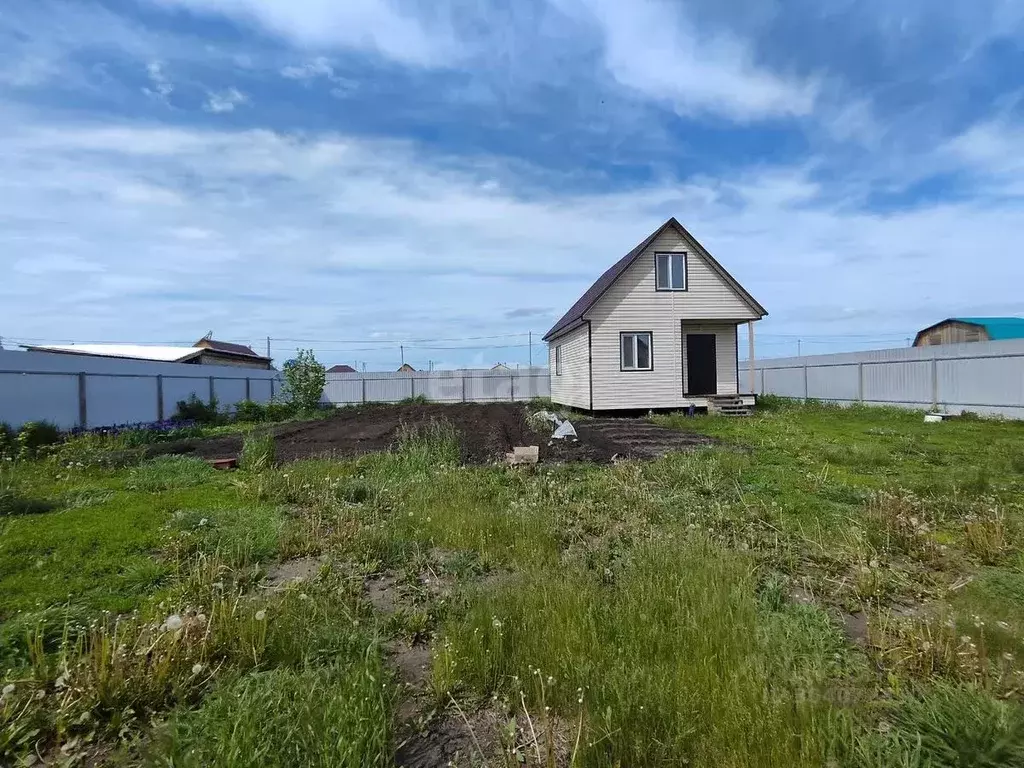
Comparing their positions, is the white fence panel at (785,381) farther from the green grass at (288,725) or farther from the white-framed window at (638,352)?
the green grass at (288,725)

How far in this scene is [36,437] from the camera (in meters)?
12.4

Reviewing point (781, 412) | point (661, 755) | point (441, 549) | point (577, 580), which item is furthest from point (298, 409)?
point (661, 755)

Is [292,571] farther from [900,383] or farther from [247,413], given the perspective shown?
[900,383]

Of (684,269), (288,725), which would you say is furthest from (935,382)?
(288,725)

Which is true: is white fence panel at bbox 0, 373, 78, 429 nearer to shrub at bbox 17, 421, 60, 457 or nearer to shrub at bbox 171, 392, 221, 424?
shrub at bbox 17, 421, 60, 457

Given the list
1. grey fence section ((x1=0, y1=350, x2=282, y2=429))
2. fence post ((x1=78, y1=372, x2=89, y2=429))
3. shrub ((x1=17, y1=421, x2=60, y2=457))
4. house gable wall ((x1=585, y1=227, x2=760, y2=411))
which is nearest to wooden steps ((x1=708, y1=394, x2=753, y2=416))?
house gable wall ((x1=585, y1=227, x2=760, y2=411))

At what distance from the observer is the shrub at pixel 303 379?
23.6 meters

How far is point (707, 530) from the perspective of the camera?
506 centimetres

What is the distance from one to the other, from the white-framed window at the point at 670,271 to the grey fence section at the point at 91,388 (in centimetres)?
1692

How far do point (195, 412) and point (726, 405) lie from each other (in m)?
18.3

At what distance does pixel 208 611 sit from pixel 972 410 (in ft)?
66.0

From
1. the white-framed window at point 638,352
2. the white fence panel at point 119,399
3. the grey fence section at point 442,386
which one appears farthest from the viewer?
the grey fence section at point 442,386

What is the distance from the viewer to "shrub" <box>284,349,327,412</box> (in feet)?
77.3

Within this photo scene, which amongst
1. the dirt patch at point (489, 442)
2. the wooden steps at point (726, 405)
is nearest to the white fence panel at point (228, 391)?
the dirt patch at point (489, 442)
